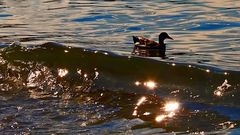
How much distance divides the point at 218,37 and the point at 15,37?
4175 millimetres

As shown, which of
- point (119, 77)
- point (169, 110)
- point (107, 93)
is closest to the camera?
point (169, 110)

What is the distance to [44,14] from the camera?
2006 centimetres

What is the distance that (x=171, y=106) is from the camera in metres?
9.67

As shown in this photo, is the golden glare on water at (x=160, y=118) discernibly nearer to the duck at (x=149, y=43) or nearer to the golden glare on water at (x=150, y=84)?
the golden glare on water at (x=150, y=84)

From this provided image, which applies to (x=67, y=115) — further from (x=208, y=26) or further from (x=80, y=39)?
(x=208, y=26)

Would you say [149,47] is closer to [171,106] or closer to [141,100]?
[141,100]

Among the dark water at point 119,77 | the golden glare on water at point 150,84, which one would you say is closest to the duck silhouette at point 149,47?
the dark water at point 119,77

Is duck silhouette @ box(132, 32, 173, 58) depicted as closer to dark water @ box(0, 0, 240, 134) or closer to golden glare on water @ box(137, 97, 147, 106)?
dark water @ box(0, 0, 240, 134)

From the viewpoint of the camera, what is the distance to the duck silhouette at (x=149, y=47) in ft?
44.2

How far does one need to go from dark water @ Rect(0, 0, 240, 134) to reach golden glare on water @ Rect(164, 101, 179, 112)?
0.01 metres

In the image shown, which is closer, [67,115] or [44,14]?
[67,115]

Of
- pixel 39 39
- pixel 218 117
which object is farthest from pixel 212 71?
pixel 39 39

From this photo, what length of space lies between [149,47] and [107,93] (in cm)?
410

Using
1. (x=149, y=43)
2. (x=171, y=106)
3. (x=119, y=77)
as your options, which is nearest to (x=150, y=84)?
(x=119, y=77)
